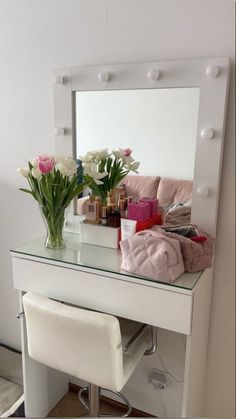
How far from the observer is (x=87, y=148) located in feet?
4.25

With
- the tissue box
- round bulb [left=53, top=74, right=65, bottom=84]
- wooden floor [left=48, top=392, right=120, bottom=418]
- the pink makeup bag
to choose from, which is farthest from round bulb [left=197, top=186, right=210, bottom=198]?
wooden floor [left=48, top=392, right=120, bottom=418]

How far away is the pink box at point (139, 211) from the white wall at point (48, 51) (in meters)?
0.27

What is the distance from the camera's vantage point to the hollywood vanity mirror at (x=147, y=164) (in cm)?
99

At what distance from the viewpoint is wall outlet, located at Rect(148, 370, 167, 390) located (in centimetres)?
138

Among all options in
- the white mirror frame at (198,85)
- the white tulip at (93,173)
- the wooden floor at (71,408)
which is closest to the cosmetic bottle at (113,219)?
the white tulip at (93,173)

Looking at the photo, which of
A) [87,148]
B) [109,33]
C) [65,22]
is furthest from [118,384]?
[65,22]

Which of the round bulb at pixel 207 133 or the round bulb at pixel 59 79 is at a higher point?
the round bulb at pixel 59 79

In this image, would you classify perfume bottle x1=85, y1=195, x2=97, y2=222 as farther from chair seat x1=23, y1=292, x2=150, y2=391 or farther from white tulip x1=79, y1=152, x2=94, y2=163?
chair seat x1=23, y1=292, x2=150, y2=391

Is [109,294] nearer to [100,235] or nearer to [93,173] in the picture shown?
[100,235]

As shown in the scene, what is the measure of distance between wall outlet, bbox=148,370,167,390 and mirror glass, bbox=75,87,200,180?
84cm

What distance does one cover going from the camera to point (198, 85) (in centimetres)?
105

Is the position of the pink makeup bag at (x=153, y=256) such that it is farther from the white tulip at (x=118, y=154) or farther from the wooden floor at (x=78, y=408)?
the wooden floor at (x=78, y=408)

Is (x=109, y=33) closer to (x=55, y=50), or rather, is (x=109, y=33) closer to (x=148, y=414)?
(x=55, y=50)

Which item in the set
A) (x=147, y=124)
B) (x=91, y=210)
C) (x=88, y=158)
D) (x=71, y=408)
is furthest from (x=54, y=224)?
→ (x=71, y=408)
